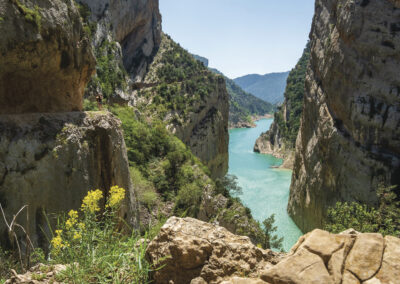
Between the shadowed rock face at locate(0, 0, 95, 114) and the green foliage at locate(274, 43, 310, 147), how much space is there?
224ft

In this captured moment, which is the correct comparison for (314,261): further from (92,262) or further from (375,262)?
(92,262)

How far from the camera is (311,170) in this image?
2633cm

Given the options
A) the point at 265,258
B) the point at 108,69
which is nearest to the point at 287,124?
the point at 108,69

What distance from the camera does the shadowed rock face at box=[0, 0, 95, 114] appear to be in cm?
616

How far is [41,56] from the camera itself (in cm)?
703

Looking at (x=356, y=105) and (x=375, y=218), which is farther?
(x=356, y=105)

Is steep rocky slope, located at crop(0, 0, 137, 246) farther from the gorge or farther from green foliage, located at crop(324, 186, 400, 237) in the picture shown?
green foliage, located at crop(324, 186, 400, 237)

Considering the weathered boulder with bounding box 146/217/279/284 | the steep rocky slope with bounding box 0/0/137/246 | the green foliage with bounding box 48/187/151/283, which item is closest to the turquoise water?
the steep rocky slope with bounding box 0/0/137/246

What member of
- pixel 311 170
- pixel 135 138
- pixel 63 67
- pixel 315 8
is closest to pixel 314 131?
pixel 311 170

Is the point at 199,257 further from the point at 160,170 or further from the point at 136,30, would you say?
the point at 136,30

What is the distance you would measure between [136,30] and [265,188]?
46.2 metres

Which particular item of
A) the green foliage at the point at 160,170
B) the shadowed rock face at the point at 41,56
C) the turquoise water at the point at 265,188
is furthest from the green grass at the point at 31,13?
the turquoise water at the point at 265,188

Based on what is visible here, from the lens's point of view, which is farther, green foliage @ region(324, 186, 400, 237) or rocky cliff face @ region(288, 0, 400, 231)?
rocky cliff face @ region(288, 0, 400, 231)

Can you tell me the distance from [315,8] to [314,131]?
15.9 meters
